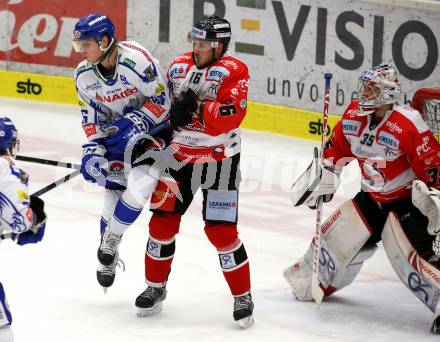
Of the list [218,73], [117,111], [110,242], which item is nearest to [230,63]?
[218,73]

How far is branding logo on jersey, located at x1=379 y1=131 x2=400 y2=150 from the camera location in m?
4.88

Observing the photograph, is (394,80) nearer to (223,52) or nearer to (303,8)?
(223,52)

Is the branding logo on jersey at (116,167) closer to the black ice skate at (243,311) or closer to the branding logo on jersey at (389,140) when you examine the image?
the black ice skate at (243,311)

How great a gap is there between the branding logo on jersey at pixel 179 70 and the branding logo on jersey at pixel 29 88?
5180 millimetres

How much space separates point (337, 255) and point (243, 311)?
2.00 ft

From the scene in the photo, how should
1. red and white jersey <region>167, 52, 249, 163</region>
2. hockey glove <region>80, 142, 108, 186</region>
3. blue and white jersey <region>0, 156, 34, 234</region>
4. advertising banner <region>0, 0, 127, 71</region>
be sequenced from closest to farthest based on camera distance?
blue and white jersey <region>0, 156, 34, 234</region>
red and white jersey <region>167, 52, 249, 163</region>
hockey glove <region>80, 142, 108, 186</region>
advertising banner <region>0, 0, 127, 71</region>

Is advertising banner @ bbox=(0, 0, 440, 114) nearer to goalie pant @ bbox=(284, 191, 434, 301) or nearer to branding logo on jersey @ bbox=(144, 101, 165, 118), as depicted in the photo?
goalie pant @ bbox=(284, 191, 434, 301)

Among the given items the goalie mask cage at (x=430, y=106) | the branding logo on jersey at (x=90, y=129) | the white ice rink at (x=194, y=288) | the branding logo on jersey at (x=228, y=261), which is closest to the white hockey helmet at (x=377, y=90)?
the goalie mask cage at (x=430, y=106)

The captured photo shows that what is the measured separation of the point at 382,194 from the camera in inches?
198

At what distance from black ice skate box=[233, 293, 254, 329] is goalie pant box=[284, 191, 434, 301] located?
1.55ft

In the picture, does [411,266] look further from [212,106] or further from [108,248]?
[108,248]

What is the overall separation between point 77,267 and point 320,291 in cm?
137

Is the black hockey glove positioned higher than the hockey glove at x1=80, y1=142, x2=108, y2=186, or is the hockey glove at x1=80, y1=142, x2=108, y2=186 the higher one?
the black hockey glove

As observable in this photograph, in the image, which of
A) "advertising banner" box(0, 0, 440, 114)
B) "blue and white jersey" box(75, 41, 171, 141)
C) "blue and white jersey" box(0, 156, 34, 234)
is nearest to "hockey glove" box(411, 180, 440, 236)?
"blue and white jersey" box(75, 41, 171, 141)
